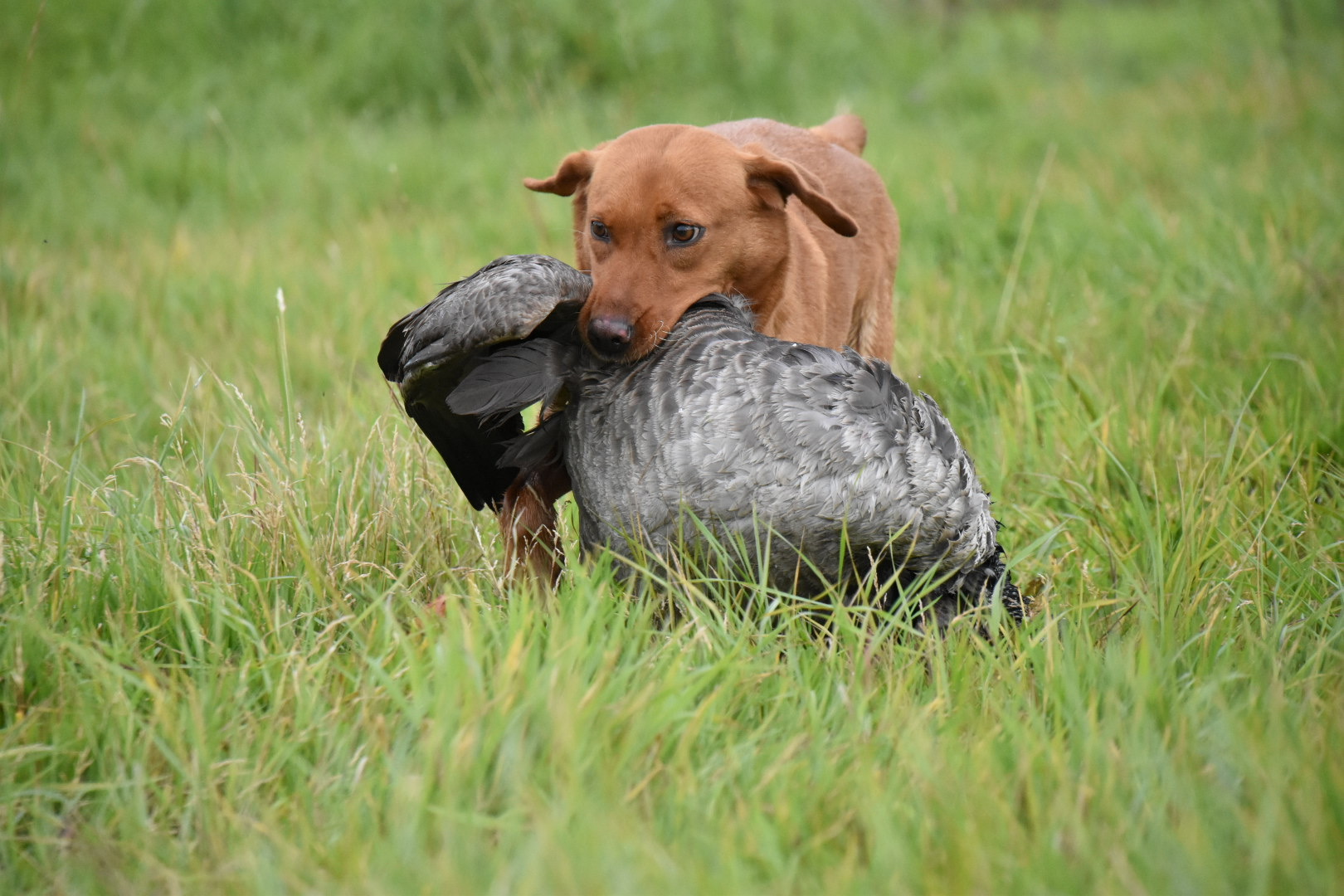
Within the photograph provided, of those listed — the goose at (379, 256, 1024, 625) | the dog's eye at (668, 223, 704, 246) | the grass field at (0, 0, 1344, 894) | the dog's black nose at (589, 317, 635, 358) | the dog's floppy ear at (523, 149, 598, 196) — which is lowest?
the grass field at (0, 0, 1344, 894)

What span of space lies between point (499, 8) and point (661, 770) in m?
5.94

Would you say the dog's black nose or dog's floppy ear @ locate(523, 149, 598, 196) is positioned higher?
dog's floppy ear @ locate(523, 149, 598, 196)

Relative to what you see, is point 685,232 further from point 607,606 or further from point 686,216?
point 607,606

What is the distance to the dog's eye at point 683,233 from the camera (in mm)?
2555

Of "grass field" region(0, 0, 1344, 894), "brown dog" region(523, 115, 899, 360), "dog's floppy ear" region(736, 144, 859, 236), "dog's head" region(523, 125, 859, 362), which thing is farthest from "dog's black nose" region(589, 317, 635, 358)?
"dog's floppy ear" region(736, 144, 859, 236)

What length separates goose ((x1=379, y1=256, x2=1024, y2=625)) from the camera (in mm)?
1903

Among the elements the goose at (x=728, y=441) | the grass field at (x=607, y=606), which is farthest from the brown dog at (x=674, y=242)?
the grass field at (x=607, y=606)

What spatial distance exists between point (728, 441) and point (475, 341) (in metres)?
0.46

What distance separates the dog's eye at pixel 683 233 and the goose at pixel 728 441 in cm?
42

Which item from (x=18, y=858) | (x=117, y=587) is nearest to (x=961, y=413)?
(x=117, y=587)

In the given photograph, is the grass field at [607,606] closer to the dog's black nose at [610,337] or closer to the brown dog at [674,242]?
the brown dog at [674,242]

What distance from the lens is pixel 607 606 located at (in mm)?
1963

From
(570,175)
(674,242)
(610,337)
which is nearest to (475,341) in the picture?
(610,337)

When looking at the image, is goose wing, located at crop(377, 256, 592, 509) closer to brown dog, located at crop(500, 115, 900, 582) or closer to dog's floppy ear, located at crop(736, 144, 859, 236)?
brown dog, located at crop(500, 115, 900, 582)
